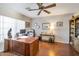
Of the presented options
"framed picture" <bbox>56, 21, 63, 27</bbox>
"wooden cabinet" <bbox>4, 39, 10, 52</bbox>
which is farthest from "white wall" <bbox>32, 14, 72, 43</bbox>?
"wooden cabinet" <bbox>4, 39, 10, 52</bbox>

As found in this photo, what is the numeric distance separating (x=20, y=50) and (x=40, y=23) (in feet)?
2.37

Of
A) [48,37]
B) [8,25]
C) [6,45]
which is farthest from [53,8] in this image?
[6,45]

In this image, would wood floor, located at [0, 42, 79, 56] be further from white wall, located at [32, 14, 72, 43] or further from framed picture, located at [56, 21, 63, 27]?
framed picture, located at [56, 21, 63, 27]

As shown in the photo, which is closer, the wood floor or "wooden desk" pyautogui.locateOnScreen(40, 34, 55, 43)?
the wood floor

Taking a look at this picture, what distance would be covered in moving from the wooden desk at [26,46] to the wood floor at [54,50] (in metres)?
0.11

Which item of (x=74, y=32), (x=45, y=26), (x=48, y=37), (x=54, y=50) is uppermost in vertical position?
(x=45, y=26)

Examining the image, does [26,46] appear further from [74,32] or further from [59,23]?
[74,32]

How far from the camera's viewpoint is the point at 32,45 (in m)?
1.86

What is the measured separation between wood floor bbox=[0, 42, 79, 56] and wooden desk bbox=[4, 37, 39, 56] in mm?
109

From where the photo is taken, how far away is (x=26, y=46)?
182 cm

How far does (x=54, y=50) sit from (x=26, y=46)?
0.59 metres

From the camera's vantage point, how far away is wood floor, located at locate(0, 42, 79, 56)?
1.85 meters

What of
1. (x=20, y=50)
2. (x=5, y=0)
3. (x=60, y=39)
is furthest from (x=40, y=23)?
(x=5, y=0)

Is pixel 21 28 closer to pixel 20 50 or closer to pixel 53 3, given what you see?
pixel 20 50
